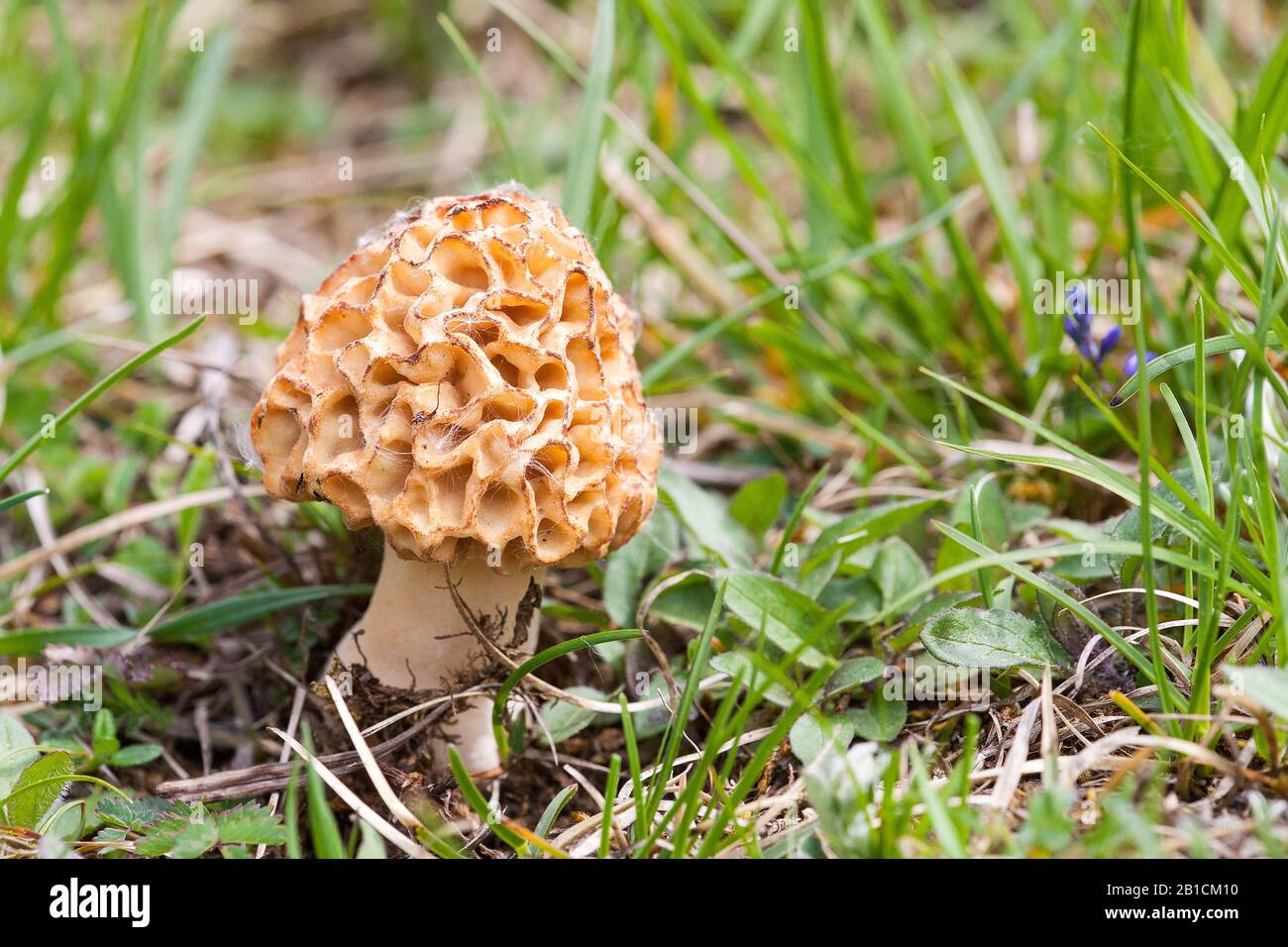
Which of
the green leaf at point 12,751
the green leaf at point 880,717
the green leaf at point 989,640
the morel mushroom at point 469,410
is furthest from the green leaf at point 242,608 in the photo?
the green leaf at point 989,640

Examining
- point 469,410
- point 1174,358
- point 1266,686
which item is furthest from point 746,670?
point 1174,358

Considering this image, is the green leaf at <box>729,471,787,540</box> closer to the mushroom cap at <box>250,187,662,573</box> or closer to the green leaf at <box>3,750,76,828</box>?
the mushroom cap at <box>250,187,662,573</box>

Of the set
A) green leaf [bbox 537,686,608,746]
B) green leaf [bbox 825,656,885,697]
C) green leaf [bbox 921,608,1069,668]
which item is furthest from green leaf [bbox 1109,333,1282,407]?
green leaf [bbox 537,686,608,746]

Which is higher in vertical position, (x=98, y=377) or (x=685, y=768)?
(x=98, y=377)

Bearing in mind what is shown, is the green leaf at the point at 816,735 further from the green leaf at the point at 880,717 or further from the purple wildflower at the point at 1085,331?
the purple wildflower at the point at 1085,331

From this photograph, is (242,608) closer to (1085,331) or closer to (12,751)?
(12,751)

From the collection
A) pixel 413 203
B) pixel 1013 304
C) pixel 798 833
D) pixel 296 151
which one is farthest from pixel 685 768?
pixel 296 151
